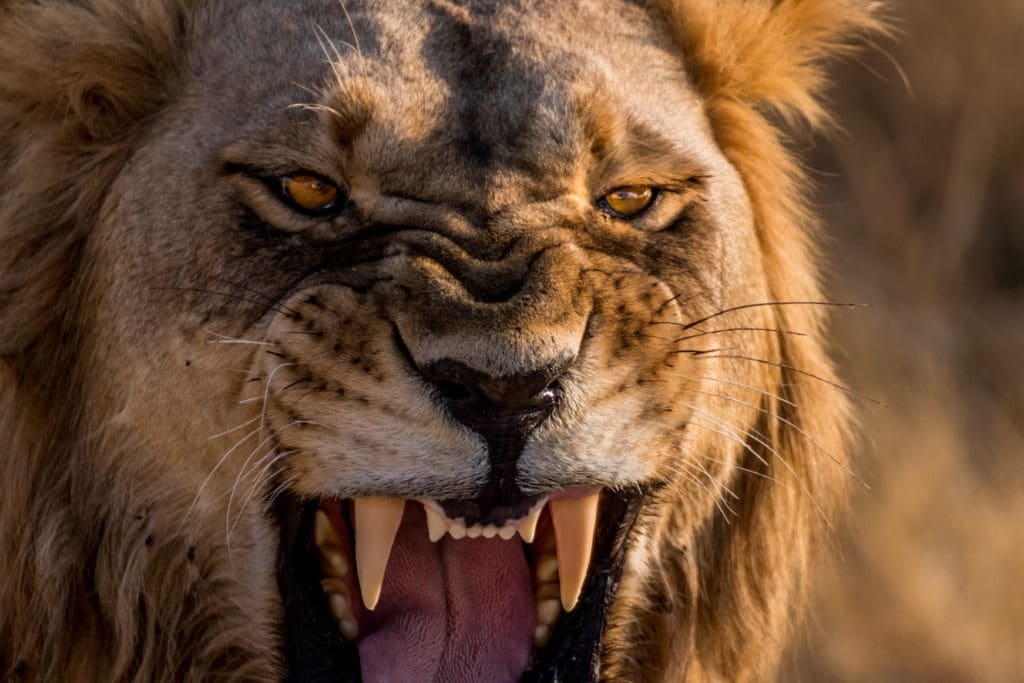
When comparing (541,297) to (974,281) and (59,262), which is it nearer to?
(59,262)

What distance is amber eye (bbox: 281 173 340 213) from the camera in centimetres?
242

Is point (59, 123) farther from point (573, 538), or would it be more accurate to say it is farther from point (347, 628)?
point (573, 538)

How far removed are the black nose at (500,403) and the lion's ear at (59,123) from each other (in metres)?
0.68

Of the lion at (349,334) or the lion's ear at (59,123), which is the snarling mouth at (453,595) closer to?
the lion at (349,334)

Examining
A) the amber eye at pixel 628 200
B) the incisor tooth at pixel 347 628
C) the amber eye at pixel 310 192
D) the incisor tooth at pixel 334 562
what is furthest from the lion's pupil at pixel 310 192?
the incisor tooth at pixel 347 628

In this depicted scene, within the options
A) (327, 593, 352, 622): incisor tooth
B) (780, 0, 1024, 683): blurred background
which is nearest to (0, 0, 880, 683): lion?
(327, 593, 352, 622): incisor tooth

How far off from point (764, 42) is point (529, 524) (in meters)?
1.00

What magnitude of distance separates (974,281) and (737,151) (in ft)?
12.4

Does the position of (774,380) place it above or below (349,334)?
above

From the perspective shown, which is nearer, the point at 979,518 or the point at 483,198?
the point at 483,198

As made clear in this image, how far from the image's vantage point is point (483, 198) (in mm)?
2352

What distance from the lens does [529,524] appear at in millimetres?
2359

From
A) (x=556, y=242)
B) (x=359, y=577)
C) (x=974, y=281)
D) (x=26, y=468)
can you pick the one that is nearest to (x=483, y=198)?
(x=556, y=242)

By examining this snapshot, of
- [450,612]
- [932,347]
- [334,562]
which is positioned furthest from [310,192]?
[932,347]
